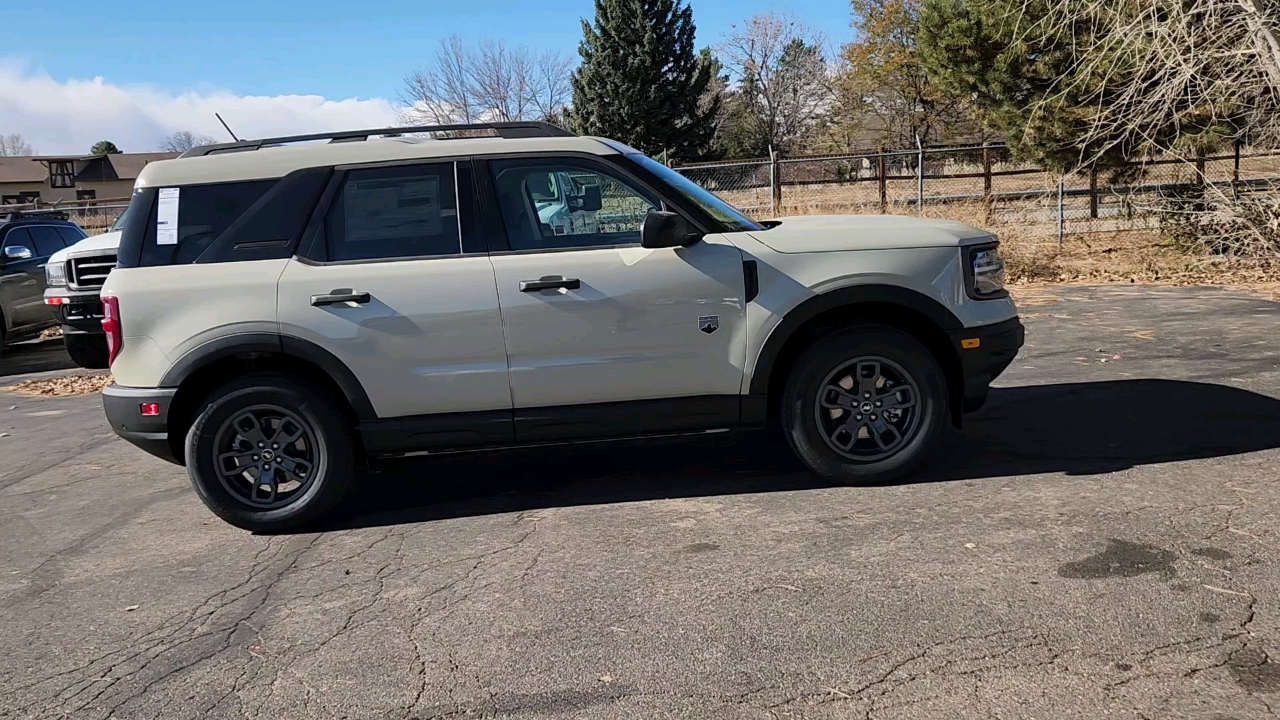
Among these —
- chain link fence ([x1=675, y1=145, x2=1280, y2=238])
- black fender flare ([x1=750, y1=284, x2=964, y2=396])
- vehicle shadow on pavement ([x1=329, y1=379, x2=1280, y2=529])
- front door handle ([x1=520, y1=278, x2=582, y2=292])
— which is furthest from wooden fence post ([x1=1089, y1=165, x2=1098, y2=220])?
front door handle ([x1=520, y1=278, x2=582, y2=292])

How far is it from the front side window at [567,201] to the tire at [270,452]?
135 centimetres

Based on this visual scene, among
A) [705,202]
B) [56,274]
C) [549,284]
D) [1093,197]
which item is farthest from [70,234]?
[1093,197]

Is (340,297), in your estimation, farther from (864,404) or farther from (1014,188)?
(1014,188)

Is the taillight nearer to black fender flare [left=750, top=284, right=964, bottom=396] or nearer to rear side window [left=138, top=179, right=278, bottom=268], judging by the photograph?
rear side window [left=138, top=179, right=278, bottom=268]

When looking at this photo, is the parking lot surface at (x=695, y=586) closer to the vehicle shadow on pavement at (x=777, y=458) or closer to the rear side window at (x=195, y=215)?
the vehicle shadow on pavement at (x=777, y=458)

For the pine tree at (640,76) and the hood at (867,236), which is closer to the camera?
the hood at (867,236)

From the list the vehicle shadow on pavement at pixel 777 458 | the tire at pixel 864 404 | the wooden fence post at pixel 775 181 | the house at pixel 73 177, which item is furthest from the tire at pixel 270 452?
the house at pixel 73 177

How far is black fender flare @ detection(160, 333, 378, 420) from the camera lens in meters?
4.80

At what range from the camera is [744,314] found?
4.97 metres

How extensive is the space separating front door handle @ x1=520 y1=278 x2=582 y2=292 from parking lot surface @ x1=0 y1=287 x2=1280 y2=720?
1154 mm

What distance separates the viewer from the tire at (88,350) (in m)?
8.12

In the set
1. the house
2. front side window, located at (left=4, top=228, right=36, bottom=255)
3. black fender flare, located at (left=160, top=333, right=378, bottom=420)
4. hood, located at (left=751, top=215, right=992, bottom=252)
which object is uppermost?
Answer: the house

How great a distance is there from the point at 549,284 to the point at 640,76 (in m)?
38.3

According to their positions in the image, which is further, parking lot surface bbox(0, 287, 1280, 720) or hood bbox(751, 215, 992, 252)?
hood bbox(751, 215, 992, 252)
